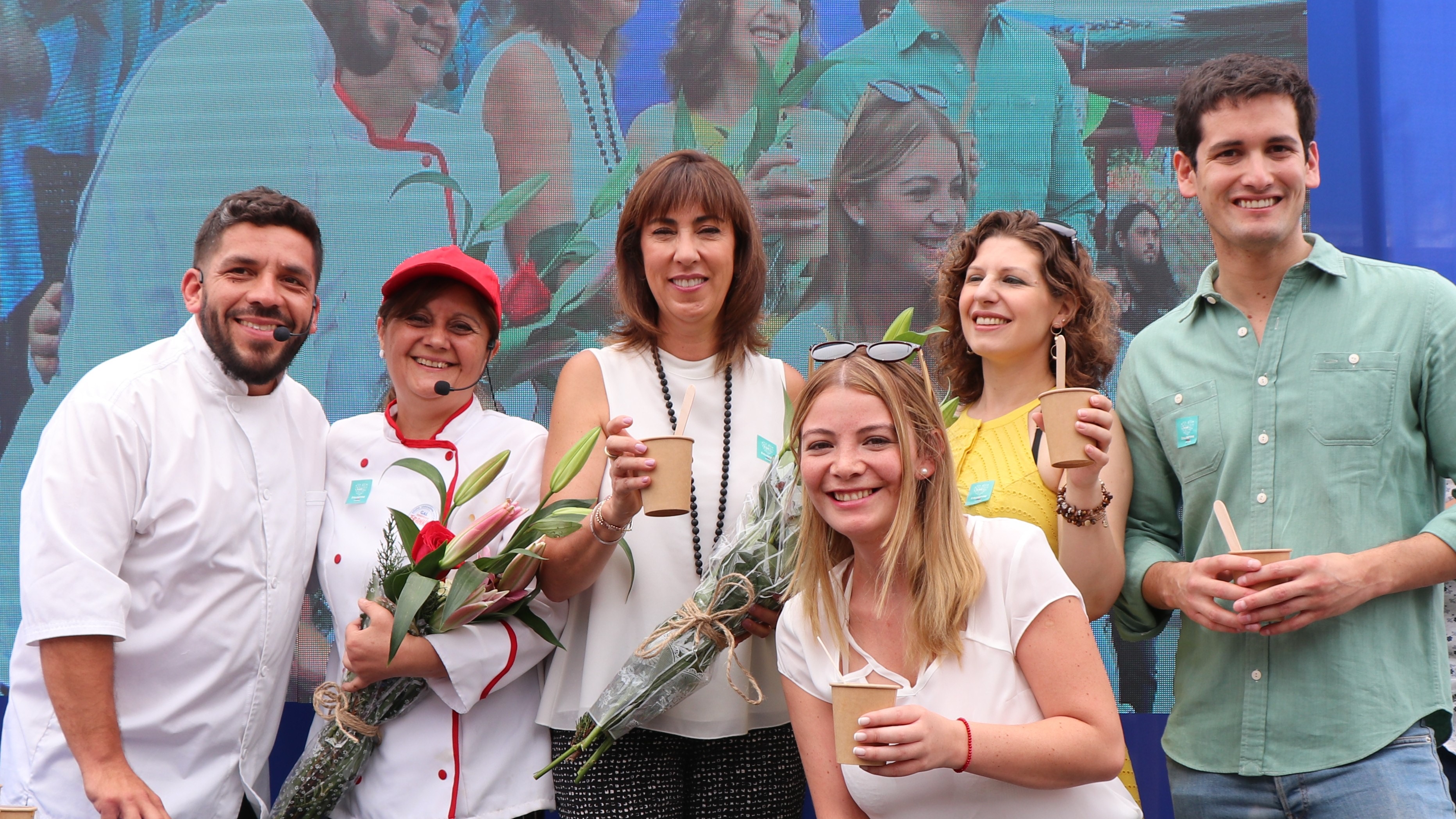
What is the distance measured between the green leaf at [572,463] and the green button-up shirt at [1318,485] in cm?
132

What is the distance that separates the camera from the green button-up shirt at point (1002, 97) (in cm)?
368

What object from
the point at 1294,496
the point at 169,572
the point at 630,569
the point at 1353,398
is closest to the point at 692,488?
the point at 630,569

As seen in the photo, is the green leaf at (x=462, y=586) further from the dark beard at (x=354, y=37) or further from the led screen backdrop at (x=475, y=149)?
the dark beard at (x=354, y=37)

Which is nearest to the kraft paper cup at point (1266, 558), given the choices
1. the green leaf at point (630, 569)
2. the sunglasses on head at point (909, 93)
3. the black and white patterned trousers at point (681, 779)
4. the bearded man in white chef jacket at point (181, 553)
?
the black and white patterned trousers at point (681, 779)

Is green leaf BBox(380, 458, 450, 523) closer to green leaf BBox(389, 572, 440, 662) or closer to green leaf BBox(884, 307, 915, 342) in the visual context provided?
green leaf BBox(389, 572, 440, 662)

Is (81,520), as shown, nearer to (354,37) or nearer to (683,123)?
(354,37)

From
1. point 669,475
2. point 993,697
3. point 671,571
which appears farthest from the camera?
point 671,571

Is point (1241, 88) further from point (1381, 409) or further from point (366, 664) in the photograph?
point (366, 664)

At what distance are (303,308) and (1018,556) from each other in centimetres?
188

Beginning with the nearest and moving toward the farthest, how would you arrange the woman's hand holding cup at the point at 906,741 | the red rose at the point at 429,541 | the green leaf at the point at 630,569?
1. the woman's hand holding cup at the point at 906,741
2. the red rose at the point at 429,541
3. the green leaf at the point at 630,569

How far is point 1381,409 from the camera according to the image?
90.6 inches

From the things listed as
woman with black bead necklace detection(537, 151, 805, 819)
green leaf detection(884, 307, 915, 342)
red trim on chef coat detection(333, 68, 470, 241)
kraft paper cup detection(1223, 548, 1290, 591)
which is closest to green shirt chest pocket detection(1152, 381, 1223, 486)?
kraft paper cup detection(1223, 548, 1290, 591)

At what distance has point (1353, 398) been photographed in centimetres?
232

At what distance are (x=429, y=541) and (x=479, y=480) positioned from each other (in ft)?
0.61
